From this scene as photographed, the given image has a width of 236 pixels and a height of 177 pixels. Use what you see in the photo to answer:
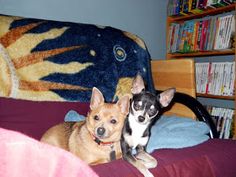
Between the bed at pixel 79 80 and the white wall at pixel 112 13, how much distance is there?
399mm

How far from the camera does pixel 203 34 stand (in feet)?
8.30

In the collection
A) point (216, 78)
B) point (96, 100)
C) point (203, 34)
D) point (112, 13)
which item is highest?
point (112, 13)

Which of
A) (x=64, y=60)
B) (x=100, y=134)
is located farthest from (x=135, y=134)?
(x=64, y=60)

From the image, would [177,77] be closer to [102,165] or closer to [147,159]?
[147,159]

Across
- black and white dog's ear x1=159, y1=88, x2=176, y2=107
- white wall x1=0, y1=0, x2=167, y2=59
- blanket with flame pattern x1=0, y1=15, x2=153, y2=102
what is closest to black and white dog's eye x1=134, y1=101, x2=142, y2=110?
black and white dog's ear x1=159, y1=88, x2=176, y2=107

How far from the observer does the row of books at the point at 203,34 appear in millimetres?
2314

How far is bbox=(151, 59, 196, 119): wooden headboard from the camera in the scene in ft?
5.94

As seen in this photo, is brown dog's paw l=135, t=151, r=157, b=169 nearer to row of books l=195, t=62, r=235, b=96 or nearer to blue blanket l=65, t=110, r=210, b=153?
blue blanket l=65, t=110, r=210, b=153

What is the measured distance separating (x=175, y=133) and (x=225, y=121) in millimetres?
1201

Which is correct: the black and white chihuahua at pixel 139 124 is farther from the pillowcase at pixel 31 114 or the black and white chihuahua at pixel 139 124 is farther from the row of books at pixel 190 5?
the row of books at pixel 190 5

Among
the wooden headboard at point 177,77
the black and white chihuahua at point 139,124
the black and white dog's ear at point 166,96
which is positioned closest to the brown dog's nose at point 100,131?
the black and white chihuahua at point 139,124

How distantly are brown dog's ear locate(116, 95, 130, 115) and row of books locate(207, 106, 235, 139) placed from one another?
4.68 feet

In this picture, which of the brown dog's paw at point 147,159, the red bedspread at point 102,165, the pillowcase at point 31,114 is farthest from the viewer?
the pillowcase at point 31,114

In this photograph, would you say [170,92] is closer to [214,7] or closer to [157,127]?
[157,127]
